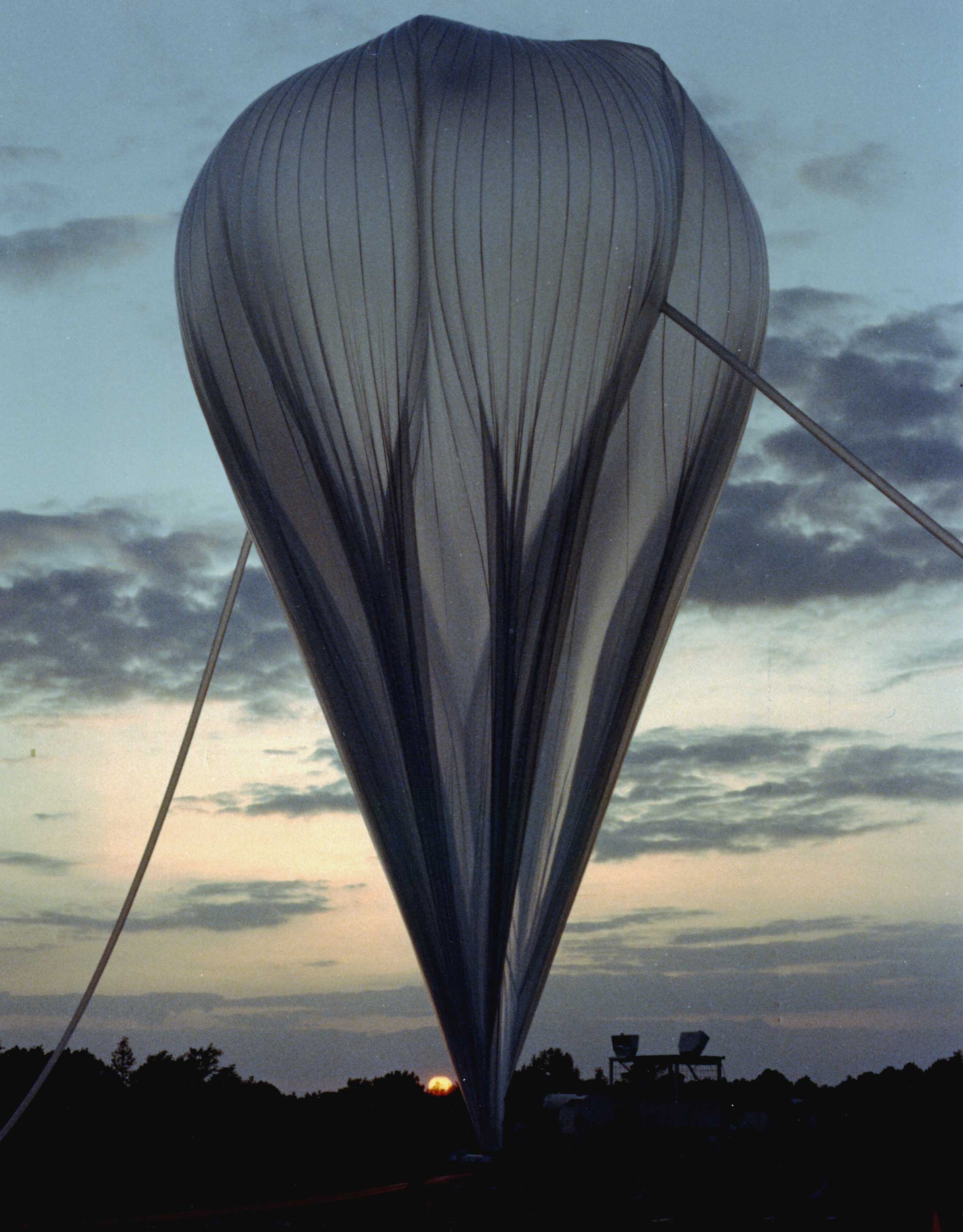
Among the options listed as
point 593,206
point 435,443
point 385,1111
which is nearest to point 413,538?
point 435,443

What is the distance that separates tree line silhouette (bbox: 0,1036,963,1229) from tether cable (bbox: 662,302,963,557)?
173 inches

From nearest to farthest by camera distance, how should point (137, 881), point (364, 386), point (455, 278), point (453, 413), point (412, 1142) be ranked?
point (455, 278), point (364, 386), point (453, 413), point (137, 881), point (412, 1142)

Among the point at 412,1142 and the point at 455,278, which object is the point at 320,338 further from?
the point at 412,1142

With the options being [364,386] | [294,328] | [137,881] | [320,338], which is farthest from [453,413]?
[137,881]

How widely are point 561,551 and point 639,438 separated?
1.36m

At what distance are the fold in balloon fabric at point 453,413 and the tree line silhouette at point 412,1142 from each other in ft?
5.64

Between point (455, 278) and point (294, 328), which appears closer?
point (455, 278)

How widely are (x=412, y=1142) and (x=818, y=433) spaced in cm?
1373

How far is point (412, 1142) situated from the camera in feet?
67.0

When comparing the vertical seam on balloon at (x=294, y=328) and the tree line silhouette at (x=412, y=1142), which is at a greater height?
the vertical seam on balloon at (x=294, y=328)

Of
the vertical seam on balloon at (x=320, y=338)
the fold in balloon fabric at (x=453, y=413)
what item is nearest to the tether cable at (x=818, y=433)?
the fold in balloon fabric at (x=453, y=413)

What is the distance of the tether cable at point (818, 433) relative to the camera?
30.1 ft

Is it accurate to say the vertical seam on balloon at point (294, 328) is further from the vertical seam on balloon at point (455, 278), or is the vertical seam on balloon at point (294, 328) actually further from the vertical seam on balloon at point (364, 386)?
the vertical seam on balloon at point (455, 278)

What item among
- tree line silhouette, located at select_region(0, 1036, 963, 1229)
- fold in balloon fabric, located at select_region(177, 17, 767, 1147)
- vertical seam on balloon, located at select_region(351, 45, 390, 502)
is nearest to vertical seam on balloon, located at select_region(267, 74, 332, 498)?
fold in balloon fabric, located at select_region(177, 17, 767, 1147)
